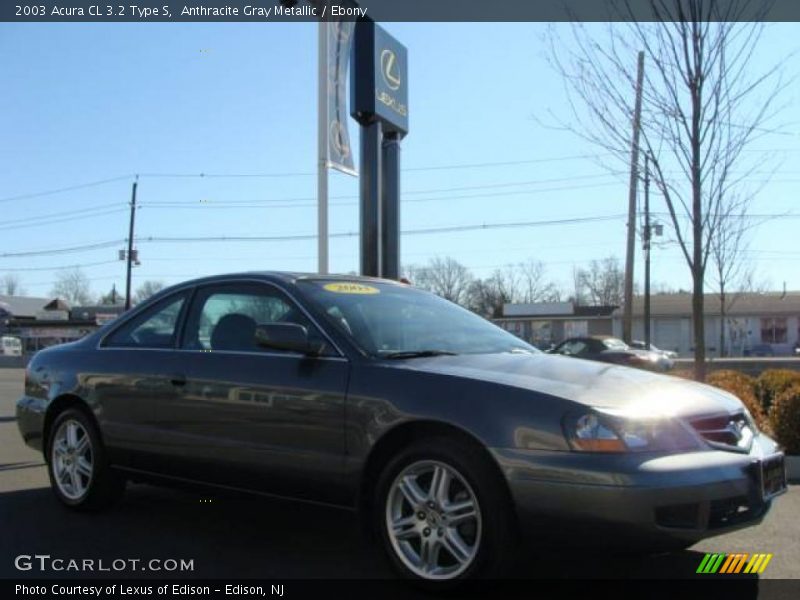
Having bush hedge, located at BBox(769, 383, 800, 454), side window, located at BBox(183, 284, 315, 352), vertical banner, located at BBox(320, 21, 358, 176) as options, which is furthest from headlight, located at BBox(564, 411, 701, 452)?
vertical banner, located at BBox(320, 21, 358, 176)

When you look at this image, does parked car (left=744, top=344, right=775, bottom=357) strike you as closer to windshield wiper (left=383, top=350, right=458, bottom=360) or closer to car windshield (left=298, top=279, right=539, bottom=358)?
car windshield (left=298, top=279, right=539, bottom=358)

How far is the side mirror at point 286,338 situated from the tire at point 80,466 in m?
1.82

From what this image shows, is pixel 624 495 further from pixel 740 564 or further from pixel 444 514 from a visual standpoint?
pixel 740 564

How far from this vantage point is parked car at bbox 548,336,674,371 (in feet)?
62.3

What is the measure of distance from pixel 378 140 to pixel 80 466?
6.37m

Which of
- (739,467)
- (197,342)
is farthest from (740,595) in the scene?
(197,342)

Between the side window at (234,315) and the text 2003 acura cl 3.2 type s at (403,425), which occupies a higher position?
the side window at (234,315)

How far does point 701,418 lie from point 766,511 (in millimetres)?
564

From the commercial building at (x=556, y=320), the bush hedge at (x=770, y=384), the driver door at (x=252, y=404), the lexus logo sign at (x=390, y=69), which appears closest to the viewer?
the driver door at (x=252, y=404)

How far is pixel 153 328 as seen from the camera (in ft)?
17.8

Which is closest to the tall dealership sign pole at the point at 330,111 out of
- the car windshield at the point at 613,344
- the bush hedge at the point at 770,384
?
the bush hedge at the point at 770,384

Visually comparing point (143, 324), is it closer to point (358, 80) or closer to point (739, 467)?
point (739, 467)

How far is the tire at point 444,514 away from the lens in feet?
11.9

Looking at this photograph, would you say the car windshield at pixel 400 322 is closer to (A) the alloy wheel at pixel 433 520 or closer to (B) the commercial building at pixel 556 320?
(A) the alloy wheel at pixel 433 520
